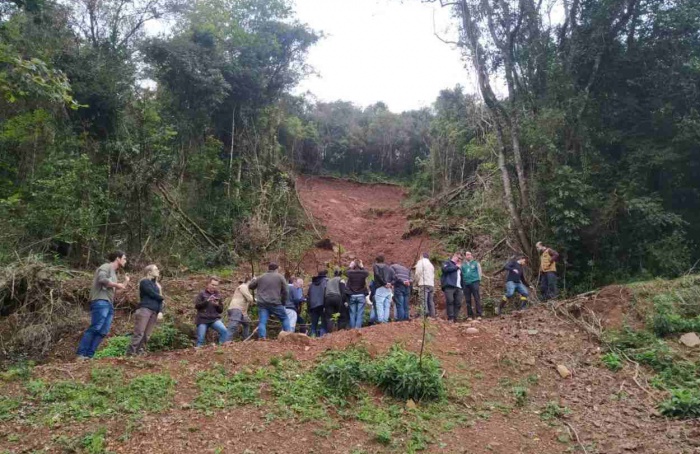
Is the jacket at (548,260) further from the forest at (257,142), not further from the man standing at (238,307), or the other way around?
the man standing at (238,307)

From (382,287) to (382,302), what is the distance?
31 cm

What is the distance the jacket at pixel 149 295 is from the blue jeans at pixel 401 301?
15.9ft

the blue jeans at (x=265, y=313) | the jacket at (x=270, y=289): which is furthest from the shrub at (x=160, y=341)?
the jacket at (x=270, y=289)

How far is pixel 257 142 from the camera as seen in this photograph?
2236 cm

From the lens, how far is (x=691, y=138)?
1407 cm

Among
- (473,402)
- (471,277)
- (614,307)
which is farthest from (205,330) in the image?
(614,307)

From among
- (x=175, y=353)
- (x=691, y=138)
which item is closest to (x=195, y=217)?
(x=175, y=353)

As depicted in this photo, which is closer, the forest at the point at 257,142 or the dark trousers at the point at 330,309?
the dark trousers at the point at 330,309

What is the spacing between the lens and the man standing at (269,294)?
370 inches

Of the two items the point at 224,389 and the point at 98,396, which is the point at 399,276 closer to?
the point at 224,389

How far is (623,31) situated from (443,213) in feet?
31.9

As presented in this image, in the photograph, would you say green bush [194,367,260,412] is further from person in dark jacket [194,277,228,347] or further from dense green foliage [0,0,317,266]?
dense green foliage [0,0,317,266]

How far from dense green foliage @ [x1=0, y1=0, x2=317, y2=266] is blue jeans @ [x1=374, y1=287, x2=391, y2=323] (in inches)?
315

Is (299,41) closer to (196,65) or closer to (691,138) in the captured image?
(196,65)
